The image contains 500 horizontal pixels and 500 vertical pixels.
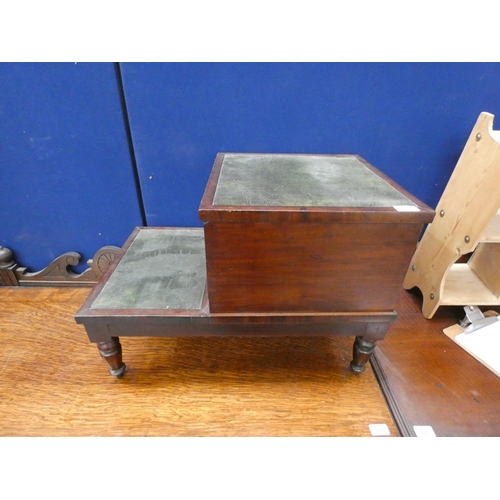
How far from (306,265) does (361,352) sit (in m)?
0.36

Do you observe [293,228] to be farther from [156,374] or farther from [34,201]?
[34,201]

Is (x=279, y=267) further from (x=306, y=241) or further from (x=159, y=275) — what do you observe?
(x=159, y=275)

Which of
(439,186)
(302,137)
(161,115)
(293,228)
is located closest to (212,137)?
(161,115)

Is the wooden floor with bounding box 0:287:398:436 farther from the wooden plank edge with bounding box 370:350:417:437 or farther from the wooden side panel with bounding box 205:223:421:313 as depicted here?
the wooden side panel with bounding box 205:223:421:313

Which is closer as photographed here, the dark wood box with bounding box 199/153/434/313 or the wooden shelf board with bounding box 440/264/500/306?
the dark wood box with bounding box 199/153/434/313

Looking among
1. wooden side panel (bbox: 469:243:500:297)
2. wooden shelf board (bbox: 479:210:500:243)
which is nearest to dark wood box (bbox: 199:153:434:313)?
wooden shelf board (bbox: 479:210:500:243)

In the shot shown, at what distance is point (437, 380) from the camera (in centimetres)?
94

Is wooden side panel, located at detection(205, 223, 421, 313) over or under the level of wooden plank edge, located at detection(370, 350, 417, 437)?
over

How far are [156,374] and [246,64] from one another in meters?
1.00

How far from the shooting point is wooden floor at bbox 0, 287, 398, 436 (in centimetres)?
81

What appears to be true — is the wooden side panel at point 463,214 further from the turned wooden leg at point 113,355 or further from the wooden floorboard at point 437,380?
the turned wooden leg at point 113,355

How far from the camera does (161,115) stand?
1.05 m

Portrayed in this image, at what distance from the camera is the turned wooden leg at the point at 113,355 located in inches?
33.3

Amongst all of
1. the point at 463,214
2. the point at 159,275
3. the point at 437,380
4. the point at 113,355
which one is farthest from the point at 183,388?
the point at 463,214
